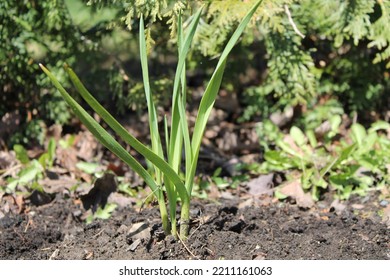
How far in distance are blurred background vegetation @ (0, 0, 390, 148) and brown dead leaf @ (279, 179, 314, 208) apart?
1.51 ft

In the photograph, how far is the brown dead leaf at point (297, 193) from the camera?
3306mm

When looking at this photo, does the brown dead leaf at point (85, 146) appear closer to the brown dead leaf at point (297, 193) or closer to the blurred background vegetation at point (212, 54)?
the blurred background vegetation at point (212, 54)

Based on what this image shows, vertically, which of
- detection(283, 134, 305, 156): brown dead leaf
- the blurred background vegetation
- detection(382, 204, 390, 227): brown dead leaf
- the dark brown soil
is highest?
the blurred background vegetation

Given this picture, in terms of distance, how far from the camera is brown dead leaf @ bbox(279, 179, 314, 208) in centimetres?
331

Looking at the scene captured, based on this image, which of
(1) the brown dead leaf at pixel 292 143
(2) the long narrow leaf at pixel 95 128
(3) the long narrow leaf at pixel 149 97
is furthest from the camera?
(1) the brown dead leaf at pixel 292 143

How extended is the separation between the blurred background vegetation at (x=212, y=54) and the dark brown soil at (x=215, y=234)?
74cm

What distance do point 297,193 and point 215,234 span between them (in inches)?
28.9

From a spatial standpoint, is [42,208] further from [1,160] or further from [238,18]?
[238,18]

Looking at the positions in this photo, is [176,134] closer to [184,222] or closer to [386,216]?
[184,222]

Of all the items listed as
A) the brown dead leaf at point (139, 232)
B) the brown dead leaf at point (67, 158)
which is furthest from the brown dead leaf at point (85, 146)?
the brown dead leaf at point (139, 232)

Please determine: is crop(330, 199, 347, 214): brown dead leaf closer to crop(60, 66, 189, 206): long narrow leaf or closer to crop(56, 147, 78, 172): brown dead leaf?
crop(60, 66, 189, 206): long narrow leaf

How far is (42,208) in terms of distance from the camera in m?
3.32

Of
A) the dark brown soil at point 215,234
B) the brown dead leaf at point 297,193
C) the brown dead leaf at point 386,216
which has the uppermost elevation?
the dark brown soil at point 215,234

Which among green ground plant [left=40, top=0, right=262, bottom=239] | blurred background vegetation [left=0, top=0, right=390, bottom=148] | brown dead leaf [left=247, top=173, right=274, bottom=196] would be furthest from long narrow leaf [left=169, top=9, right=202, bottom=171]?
brown dead leaf [left=247, top=173, right=274, bottom=196]
